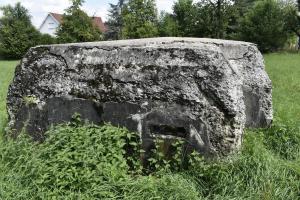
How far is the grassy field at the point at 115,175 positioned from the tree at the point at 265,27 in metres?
35.0

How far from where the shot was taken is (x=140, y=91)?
447 cm

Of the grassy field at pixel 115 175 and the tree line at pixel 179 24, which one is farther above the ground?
the tree line at pixel 179 24

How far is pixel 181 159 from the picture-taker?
14.1 ft

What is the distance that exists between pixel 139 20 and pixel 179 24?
10526 mm

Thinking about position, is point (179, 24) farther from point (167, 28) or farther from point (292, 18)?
point (292, 18)

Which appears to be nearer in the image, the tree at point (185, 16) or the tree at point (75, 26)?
the tree at point (75, 26)

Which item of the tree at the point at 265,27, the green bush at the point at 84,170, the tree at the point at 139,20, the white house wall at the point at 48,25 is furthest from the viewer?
the white house wall at the point at 48,25

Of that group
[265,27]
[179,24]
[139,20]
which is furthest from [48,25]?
[139,20]

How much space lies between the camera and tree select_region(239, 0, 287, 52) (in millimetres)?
37906

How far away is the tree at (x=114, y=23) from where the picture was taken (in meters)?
56.2

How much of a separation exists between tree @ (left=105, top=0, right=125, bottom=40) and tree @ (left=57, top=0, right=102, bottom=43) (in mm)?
19171

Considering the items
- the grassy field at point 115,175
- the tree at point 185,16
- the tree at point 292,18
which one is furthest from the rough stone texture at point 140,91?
the tree at point 292,18

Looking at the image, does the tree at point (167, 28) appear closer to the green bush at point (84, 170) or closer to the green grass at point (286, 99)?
the green grass at point (286, 99)

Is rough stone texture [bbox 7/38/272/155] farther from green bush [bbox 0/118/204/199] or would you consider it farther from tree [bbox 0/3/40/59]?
tree [bbox 0/3/40/59]
